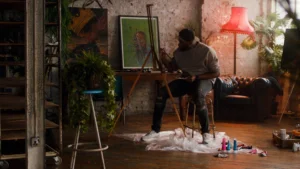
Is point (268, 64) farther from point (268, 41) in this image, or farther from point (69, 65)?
point (69, 65)

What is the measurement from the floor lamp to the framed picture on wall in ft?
4.68

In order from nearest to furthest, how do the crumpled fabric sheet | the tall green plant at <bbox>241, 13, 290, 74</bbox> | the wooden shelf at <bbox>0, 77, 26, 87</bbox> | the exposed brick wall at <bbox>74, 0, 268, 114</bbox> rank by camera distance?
the wooden shelf at <bbox>0, 77, 26, 87</bbox>
the crumpled fabric sheet
the tall green plant at <bbox>241, 13, 290, 74</bbox>
the exposed brick wall at <bbox>74, 0, 268, 114</bbox>

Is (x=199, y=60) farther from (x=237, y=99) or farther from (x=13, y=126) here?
(x=13, y=126)

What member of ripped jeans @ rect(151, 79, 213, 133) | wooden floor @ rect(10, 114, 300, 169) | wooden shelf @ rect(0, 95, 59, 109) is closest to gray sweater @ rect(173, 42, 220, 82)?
ripped jeans @ rect(151, 79, 213, 133)

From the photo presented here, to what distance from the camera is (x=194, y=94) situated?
17.7ft

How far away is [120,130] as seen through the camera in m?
6.35

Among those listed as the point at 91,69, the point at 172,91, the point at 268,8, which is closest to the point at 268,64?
the point at 268,8

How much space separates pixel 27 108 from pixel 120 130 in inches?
118

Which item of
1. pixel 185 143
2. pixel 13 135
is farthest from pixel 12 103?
pixel 185 143

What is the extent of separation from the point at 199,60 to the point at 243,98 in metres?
2.08

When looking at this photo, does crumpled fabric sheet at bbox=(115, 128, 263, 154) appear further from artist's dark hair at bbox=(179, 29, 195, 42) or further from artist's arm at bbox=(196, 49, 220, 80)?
artist's dark hair at bbox=(179, 29, 195, 42)

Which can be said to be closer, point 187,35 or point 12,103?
point 12,103

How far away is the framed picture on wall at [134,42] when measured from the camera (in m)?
7.88

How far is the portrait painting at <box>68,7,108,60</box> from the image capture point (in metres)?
7.63
